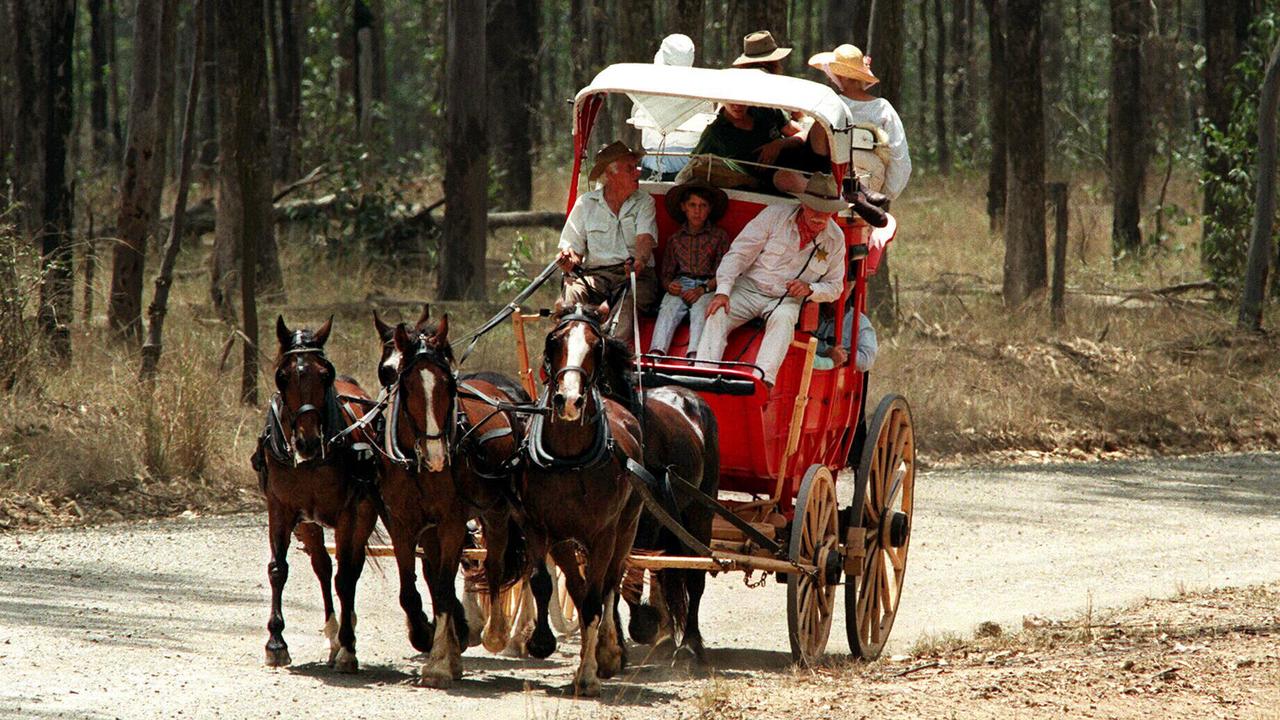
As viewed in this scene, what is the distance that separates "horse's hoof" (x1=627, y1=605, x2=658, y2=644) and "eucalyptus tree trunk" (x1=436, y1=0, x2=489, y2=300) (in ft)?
34.1

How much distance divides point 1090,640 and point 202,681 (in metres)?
4.23

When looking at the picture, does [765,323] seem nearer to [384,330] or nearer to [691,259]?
[691,259]

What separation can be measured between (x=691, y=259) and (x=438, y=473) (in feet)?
8.33

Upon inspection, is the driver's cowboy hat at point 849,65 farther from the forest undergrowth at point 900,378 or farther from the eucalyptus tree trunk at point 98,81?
the eucalyptus tree trunk at point 98,81

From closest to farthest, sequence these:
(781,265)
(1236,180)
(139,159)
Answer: (781,265) < (139,159) < (1236,180)

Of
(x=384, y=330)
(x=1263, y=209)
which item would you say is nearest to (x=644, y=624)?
(x=384, y=330)

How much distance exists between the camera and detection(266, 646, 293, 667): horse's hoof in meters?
7.88

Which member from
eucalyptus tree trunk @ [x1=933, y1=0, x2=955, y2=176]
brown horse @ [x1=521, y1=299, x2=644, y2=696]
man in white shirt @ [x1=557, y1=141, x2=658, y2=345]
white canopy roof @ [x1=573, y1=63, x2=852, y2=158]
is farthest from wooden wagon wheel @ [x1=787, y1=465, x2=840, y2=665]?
eucalyptus tree trunk @ [x1=933, y1=0, x2=955, y2=176]

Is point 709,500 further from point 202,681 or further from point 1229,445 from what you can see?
point 1229,445

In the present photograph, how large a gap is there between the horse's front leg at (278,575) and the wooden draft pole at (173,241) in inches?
225

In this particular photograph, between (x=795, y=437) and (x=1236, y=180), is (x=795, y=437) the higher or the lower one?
the lower one

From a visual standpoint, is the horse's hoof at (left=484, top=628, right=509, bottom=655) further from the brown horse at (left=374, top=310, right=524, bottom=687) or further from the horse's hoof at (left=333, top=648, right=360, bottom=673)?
the horse's hoof at (left=333, top=648, right=360, bottom=673)

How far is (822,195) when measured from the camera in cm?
918

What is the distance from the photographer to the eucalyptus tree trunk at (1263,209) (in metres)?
18.8
